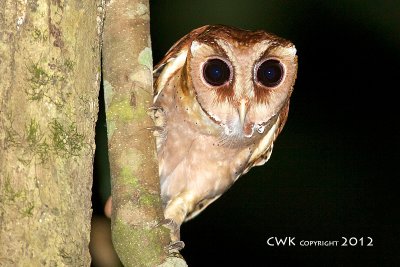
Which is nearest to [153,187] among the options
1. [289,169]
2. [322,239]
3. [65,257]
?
[65,257]

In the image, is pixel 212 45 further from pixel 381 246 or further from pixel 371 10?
pixel 381 246

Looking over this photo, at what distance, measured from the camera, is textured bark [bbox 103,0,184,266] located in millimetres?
1727

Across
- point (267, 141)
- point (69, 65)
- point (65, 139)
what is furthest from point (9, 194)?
point (267, 141)

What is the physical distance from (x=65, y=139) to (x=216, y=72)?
132cm

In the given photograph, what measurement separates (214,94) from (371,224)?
2.46 m

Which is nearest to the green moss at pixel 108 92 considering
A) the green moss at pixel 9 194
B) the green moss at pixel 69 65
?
the green moss at pixel 69 65

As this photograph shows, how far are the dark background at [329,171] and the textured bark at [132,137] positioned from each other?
2.43m

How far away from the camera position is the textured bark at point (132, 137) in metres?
1.73

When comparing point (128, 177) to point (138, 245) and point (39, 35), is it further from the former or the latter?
point (39, 35)

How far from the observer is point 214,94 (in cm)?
276

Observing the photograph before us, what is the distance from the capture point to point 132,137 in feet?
5.95

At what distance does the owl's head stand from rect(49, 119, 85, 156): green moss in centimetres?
115

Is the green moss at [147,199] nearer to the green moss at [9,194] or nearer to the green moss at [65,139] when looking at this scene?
the green moss at [65,139]

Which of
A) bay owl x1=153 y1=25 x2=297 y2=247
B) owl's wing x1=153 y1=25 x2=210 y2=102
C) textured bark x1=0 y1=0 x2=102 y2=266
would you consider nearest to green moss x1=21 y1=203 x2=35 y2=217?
textured bark x1=0 y1=0 x2=102 y2=266
